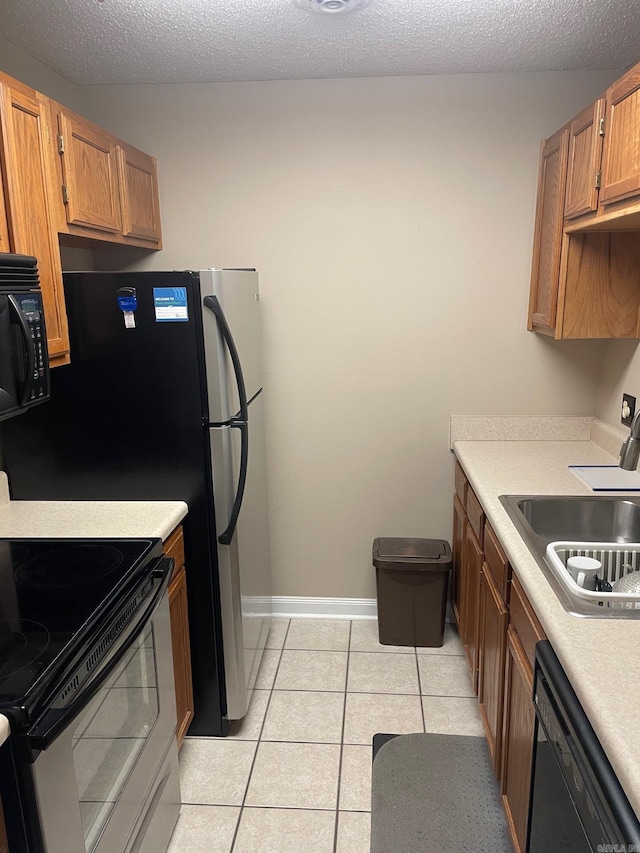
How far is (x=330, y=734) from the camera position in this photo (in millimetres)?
2406

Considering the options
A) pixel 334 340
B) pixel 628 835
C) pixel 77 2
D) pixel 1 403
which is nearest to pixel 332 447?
pixel 334 340

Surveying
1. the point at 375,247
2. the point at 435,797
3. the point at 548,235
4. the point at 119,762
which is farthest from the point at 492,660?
the point at 375,247

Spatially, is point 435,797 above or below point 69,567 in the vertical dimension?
below

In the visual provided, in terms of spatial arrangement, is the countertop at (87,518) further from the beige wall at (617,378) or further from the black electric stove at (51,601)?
the beige wall at (617,378)

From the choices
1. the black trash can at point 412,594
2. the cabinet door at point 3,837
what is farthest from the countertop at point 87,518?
the black trash can at point 412,594

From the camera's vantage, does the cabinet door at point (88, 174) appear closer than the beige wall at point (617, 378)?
Yes

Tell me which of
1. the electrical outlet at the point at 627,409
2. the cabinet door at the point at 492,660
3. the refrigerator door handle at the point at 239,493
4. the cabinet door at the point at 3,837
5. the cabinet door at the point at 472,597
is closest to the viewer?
the cabinet door at the point at 3,837

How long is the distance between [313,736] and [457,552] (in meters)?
1.04

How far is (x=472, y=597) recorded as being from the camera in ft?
8.31

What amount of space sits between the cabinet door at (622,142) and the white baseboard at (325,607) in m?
2.19

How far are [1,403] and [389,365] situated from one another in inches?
73.5

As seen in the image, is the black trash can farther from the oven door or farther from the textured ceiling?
the textured ceiling

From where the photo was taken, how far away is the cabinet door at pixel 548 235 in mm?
2436

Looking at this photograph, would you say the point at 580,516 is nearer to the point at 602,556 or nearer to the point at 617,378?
the point at 602,556
